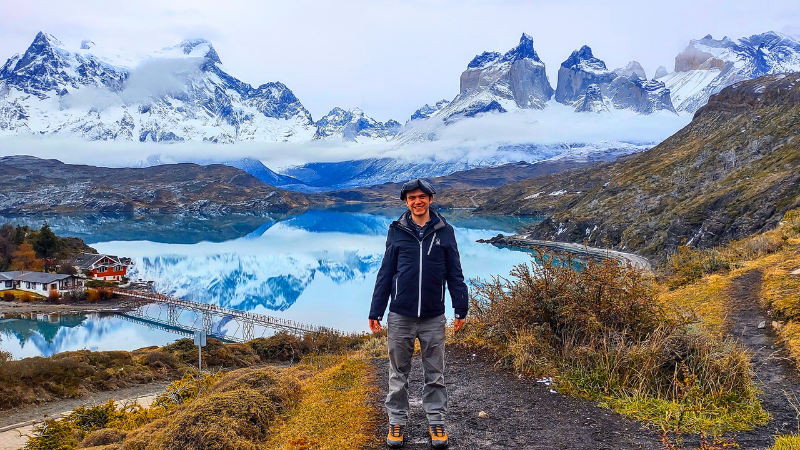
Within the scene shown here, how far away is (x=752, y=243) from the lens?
1192 centimetres

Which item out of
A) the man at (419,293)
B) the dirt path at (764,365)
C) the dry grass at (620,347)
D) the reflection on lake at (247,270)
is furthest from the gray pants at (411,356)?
the reflection on lake at (247,270)

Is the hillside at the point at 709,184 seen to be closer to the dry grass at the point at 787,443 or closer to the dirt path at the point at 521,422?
the dirt path at the point at 521,422

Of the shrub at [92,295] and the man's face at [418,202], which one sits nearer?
the man's face at [418,202]

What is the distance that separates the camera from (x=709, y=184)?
57.2 m

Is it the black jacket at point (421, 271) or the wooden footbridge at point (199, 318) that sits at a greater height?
the black jacket at point (421, 271)

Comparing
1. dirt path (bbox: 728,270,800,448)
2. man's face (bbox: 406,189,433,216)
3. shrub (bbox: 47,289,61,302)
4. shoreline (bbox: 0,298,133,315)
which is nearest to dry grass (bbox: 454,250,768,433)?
dirt path (bbox: 728,270,800,448)

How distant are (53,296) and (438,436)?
54869 millimetres

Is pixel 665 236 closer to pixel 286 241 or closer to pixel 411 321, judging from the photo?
pixel 411 321

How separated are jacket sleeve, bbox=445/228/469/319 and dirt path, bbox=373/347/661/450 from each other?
3.33 feet

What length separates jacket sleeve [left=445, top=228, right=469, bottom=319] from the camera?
4.14 m

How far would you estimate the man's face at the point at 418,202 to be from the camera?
13.5 ft

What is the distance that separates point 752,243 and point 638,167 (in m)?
80.7

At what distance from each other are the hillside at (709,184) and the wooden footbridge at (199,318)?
2671 centimetres

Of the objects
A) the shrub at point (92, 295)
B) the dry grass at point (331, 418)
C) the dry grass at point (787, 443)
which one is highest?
the dry grass at point (787, 443)
